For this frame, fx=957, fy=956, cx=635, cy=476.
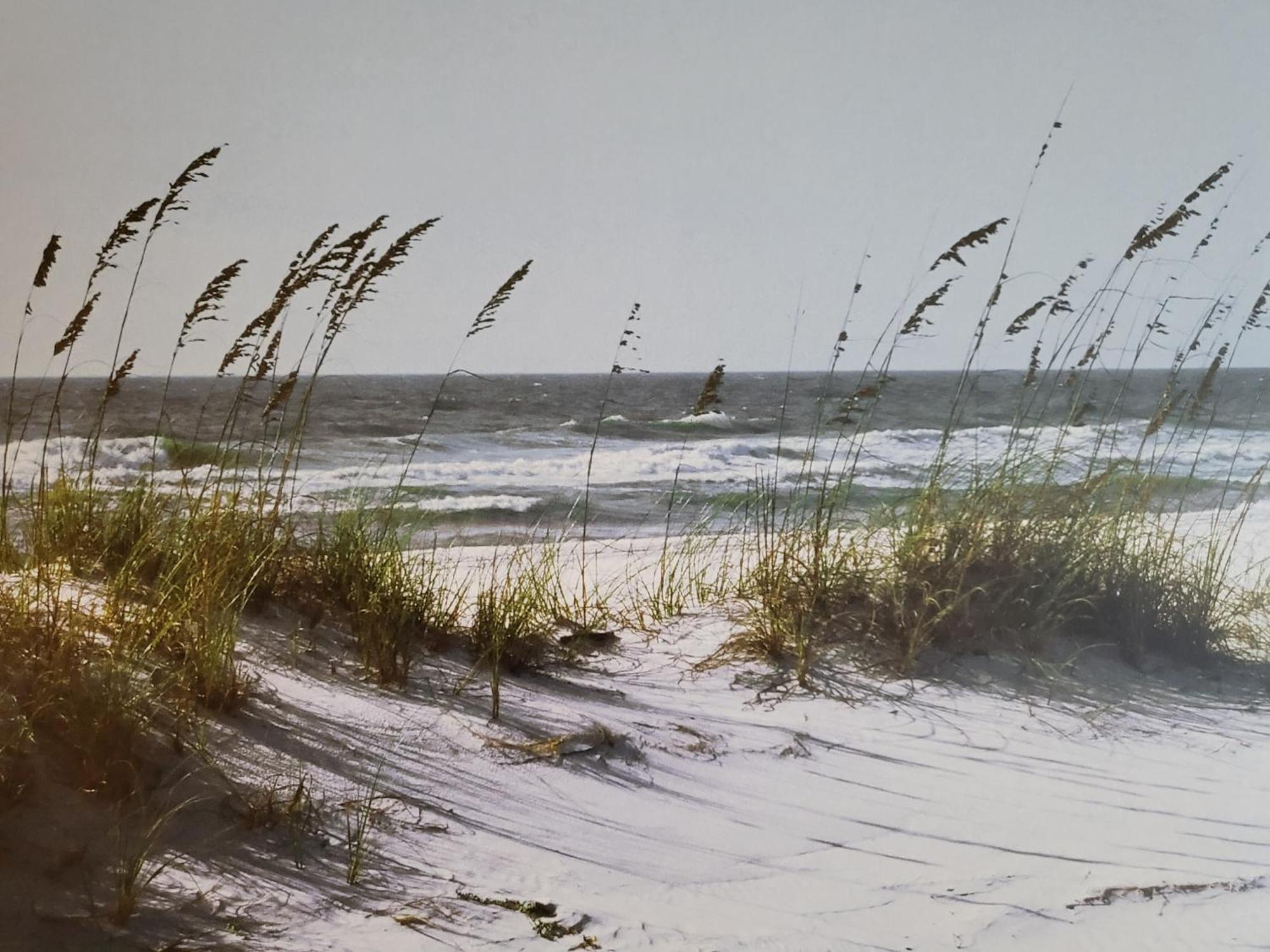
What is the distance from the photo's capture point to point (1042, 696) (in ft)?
9.59

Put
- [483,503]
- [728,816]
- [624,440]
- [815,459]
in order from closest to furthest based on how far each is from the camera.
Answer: [728,816], [815,459], [483,503], [624,440]

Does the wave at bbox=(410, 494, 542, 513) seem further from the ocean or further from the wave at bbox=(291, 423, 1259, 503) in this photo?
the wave at bbox=(291, 423, 1259, 503)

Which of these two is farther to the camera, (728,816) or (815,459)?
(815,459)

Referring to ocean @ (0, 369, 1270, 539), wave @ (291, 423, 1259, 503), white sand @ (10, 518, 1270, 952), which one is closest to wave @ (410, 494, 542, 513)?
ocean @ (0, 369, 1270, 539)

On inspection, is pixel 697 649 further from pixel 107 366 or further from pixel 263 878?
pixel 107 366

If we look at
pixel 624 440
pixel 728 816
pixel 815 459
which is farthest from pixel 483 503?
pixel 624 440

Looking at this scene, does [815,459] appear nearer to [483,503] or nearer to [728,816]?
[483,503]

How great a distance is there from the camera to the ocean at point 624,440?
3.68 metres

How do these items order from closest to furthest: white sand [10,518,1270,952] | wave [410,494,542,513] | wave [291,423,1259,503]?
white sand [10,518,1270,952]
wave [291,423,1259,503]
wave [410,494,542,513]

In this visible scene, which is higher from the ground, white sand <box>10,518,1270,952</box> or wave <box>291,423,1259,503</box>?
wave <box>291,423,1259,503</box>

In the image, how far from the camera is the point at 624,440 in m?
17.3

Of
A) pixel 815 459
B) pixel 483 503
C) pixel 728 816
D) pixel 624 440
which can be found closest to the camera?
pixel 728 816

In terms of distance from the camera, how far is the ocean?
368 cm

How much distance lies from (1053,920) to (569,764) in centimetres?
108
